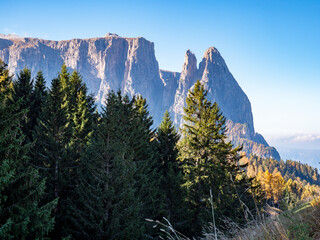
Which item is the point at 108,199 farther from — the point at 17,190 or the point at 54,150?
the point at 54,150

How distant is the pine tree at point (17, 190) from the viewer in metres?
5.80

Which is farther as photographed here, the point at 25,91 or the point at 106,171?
the point at 25,91

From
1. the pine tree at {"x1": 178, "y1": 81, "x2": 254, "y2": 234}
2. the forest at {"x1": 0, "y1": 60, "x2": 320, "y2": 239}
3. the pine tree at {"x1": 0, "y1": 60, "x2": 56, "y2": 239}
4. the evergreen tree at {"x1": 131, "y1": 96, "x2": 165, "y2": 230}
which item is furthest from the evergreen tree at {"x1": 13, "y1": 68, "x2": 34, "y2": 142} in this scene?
the pine tree at {"x1": 0, "y1": 60, "x2": 56, "y2": 239}

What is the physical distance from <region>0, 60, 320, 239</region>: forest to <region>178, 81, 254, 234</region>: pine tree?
0.30 feet

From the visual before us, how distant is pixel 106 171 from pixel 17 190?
237 inches

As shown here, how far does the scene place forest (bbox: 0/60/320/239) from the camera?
636 cm

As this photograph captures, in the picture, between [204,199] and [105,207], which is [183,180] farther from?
[105,207]

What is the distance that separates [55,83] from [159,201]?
13.4m

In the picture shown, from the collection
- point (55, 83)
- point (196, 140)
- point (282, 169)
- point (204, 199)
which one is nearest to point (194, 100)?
point (196, 140)

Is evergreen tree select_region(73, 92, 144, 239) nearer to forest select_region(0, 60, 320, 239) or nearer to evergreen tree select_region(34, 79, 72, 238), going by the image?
forest select_region(0, 60, 320, 239)

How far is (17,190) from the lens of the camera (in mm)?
6391

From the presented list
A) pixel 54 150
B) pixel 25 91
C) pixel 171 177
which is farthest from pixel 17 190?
pixel 25 91

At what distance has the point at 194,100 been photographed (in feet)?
69.4

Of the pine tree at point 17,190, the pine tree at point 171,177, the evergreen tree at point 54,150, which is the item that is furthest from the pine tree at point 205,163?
the pine tree at point 17,190
